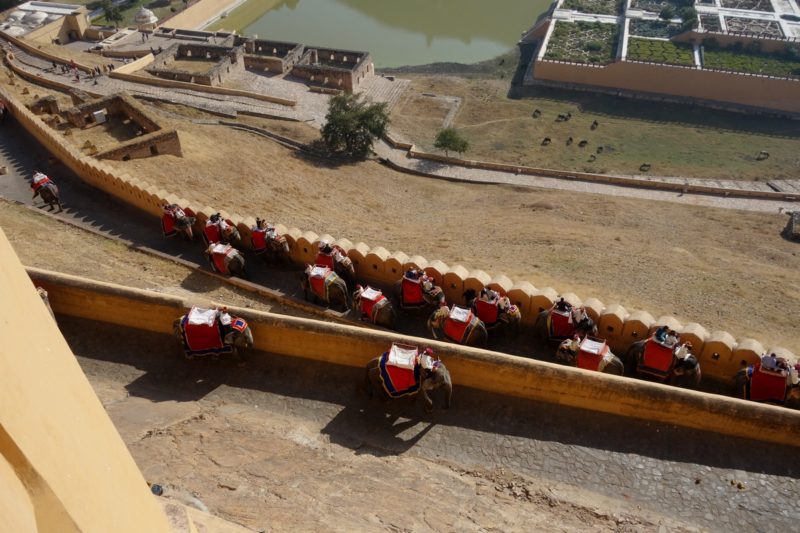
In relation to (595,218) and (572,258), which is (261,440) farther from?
(595,218)

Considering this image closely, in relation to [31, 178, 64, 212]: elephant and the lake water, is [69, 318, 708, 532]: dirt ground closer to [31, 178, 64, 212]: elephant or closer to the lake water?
[31, 178, 64, 212]: elephant

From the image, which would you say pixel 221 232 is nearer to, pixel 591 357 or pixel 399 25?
pixel 591 357

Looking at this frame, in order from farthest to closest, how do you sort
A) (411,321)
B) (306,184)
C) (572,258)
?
1. (306,184)
2. (572,258)
3. (411,321)

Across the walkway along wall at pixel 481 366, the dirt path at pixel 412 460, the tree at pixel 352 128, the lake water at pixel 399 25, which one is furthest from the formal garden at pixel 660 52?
the dirt path at pixel 412 460

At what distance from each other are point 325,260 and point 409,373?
3.89 meters

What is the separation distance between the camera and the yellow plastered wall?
3.51 m

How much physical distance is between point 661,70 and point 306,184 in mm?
26861

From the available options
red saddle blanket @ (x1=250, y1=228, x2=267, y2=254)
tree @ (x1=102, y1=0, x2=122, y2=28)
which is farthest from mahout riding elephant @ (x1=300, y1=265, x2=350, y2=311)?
tree @ (x1=102, y1=0, x2=122, y2=28)

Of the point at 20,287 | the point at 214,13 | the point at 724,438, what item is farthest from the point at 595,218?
the point at 214,13

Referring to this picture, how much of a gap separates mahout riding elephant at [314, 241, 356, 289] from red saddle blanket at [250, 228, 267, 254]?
124 centimetres

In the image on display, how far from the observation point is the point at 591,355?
844 centimetres

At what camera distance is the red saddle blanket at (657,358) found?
8414 mm

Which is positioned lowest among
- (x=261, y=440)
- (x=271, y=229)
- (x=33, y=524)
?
(x=261, y=440)

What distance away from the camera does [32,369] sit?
3.79 meters
